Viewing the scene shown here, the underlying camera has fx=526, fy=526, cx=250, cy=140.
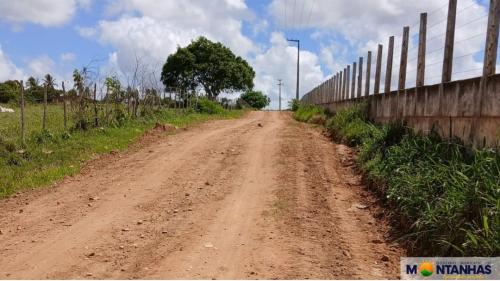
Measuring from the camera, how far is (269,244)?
585 centimetres

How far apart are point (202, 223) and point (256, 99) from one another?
65.6 metres

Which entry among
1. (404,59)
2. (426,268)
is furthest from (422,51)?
(426,268)

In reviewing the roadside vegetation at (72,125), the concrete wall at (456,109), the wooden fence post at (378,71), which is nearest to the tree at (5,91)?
Answer: the roadside vegetation at (72,125)

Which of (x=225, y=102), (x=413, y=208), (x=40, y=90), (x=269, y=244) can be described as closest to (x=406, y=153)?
(x=413, y=208)

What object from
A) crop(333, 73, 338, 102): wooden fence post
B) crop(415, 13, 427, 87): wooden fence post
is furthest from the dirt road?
crop(333, 73, 338, 102): wooden fence post

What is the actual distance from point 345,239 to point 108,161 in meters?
7.16

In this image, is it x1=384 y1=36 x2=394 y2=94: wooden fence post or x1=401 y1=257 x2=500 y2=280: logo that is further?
x1=384 y1=36 x2=394 y2=94: wooden fence post

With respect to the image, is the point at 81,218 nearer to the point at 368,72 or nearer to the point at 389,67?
the point at 389,67

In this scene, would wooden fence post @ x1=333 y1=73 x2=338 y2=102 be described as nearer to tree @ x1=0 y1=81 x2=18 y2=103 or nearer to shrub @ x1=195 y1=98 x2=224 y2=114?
shrub @ x1=195 y1=98 x2=224 y2=114

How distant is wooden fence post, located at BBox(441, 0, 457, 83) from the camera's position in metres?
8.16

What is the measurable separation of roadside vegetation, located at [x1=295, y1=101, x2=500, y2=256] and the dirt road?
366mm

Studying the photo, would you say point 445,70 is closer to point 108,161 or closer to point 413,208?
point 413,208

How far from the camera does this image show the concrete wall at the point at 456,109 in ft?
21.1

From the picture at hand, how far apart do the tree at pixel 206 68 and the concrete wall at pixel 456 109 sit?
127 ft
